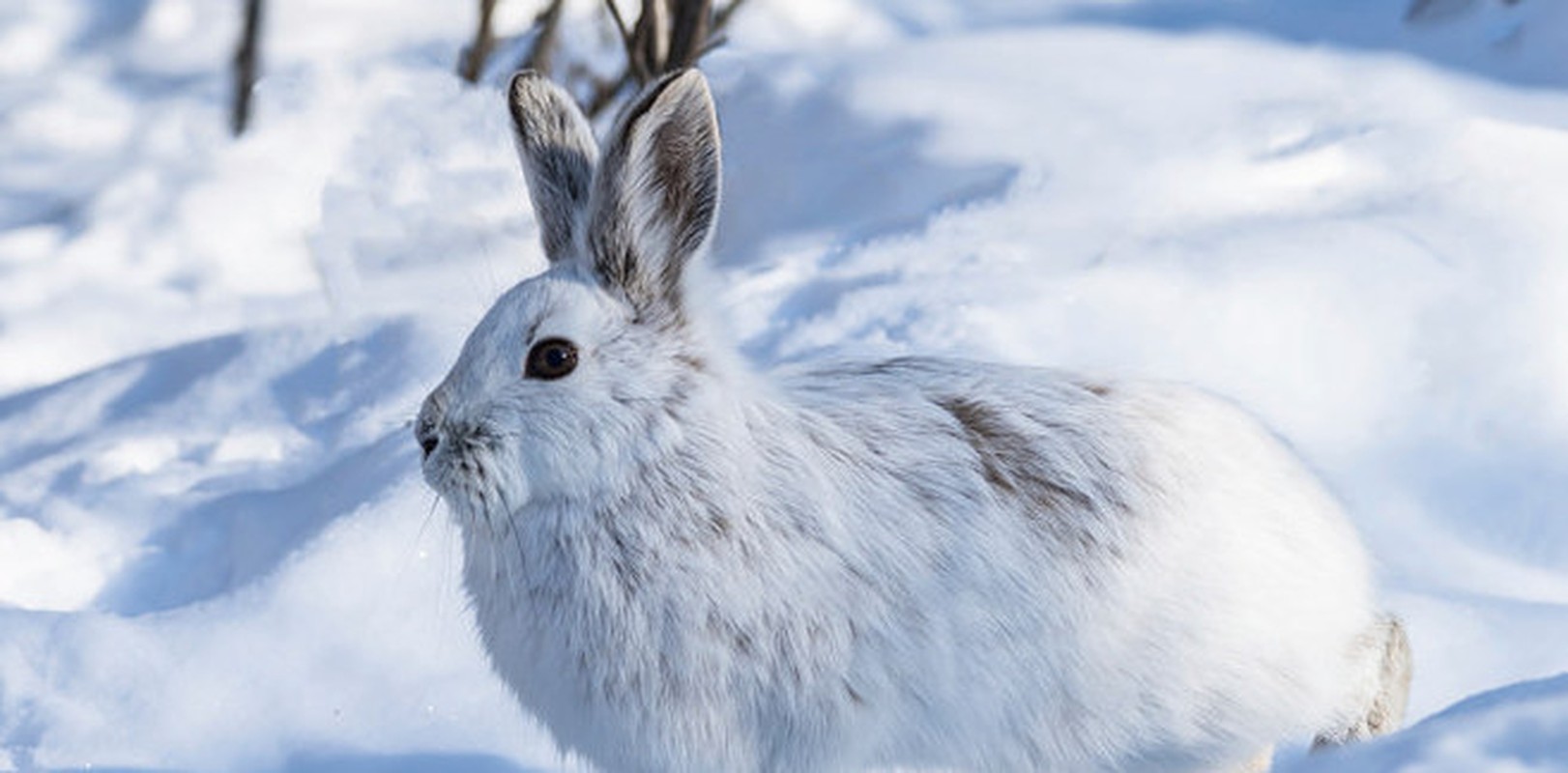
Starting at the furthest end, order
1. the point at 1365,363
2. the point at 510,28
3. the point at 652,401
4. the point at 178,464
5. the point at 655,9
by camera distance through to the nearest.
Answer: the point at 510,28 → the point at 655,9 → the point at 178,464 → the point at 1365,363 → the point at 652,401

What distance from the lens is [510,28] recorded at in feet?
17.7

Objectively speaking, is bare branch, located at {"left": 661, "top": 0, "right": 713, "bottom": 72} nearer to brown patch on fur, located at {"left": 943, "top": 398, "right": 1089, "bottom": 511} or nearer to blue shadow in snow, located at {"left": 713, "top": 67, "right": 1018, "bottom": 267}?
blue shadow in snow, located at {"left": 713, "top": 67, "right": 1018, "bottom": 267}

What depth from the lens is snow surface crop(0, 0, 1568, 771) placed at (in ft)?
7.59

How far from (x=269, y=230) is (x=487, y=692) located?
2185 millimetres

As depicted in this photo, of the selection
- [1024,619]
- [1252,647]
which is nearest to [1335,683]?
[1252,647]

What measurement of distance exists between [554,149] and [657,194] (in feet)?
0.43

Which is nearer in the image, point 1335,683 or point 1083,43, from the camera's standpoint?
point 1335,683

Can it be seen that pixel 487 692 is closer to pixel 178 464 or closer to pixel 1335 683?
pixel 1335 683

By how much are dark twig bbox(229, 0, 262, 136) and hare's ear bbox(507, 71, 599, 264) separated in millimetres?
2805

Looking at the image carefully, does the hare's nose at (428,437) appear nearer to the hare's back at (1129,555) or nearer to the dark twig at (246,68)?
the hare's back at (1129,555)

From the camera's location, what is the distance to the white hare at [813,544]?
5.70 feet

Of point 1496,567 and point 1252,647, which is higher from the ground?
point 1252,647

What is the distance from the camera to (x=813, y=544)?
1.78m

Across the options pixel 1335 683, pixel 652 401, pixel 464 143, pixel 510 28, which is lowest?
pixel 510 28
